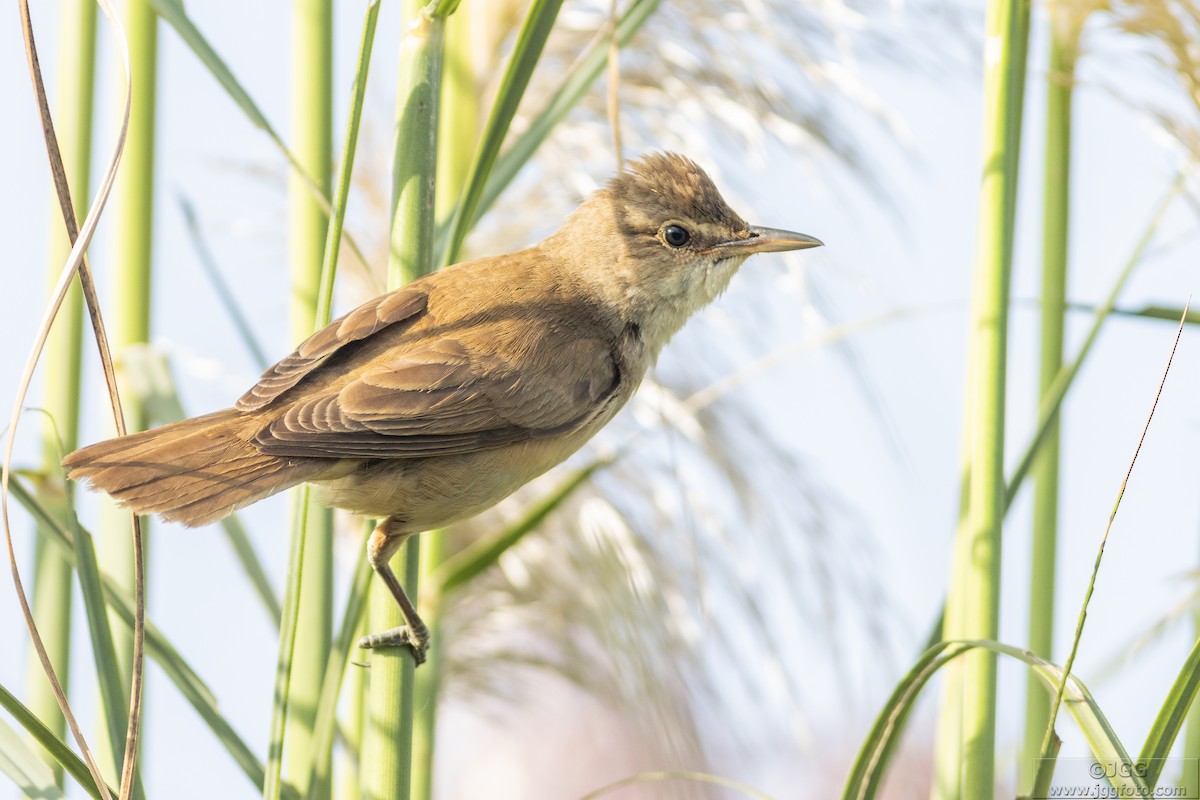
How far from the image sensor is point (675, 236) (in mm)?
2027

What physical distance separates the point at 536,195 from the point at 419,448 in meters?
0.98

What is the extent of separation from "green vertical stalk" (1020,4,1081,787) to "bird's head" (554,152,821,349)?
0.44 metres

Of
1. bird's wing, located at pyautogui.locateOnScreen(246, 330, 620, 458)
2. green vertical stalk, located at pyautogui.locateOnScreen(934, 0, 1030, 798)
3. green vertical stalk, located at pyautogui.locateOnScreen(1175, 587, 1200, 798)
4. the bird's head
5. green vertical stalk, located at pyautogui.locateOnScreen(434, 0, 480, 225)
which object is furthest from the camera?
the bird's head

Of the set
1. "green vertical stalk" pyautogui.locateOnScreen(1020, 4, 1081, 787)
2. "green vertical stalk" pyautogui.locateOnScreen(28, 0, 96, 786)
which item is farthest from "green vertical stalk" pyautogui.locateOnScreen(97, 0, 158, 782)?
"green vertical stalk" pyautogui.locateOnScreen(1020, 4, 1081, 787)

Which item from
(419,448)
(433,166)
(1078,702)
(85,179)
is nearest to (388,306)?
(419,448)

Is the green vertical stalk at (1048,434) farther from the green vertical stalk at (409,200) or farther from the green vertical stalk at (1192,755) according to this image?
the green vertical stalk at (409,200)

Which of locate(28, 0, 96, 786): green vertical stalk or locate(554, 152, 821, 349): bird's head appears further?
locate(554, 152, 821, 349): bird's head

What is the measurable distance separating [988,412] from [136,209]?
1.21 m

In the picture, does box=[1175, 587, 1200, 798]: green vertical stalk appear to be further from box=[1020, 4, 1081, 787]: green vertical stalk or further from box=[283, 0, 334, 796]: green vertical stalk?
box=[283, 0, 334, 796]: green vertical stalk

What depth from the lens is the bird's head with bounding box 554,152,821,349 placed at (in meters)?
2.01

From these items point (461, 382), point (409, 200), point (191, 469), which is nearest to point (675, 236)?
point (461, 382)

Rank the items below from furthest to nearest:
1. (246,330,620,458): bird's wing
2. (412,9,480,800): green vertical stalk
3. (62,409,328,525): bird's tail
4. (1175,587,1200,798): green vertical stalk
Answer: (412,9,480,800): green vertical stalk, (246,330,620,458): bird's wing, (1175,587,1200,798): green vertical stalk, (62,409,328,525): bird's tail

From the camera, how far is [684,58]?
91.4 inches

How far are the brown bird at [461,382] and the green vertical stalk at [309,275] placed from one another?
7 cm
